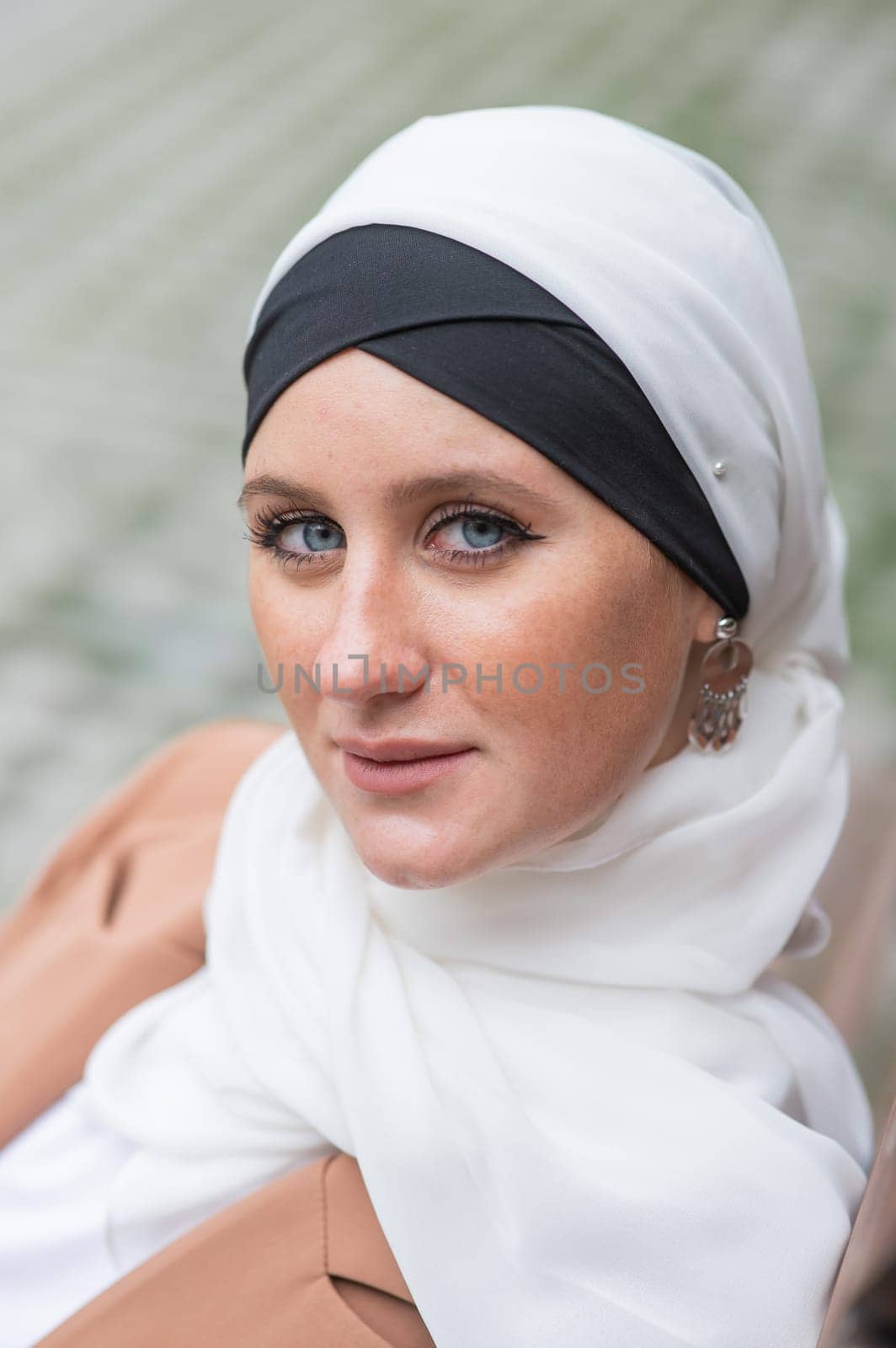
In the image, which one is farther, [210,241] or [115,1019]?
[210,241]

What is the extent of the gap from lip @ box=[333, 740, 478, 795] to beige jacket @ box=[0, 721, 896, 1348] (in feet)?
1.45

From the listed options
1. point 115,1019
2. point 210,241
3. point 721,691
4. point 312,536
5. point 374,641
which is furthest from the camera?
point 210,241

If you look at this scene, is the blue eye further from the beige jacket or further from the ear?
the beige jacket

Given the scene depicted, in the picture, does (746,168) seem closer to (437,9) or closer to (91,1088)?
(437,9)

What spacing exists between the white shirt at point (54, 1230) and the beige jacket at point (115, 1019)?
8 centimetres

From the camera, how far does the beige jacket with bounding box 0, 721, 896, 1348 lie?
54.0 inches

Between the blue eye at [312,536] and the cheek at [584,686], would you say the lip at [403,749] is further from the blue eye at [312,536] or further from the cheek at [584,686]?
the blue eye at [312,536]

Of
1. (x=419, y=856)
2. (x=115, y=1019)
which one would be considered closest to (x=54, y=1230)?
(x=115, y=1019)

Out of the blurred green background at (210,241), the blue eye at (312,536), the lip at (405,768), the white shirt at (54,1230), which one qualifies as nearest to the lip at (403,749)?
the lip at (405,768)

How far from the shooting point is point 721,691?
150cm

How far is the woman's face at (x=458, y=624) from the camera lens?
1256 mm

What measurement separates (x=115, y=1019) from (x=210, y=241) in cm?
451

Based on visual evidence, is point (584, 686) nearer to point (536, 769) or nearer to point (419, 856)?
point (536, 769)

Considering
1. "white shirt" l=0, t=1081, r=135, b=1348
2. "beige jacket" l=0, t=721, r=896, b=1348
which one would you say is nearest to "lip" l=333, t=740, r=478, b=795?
"beige jacket" l=0, t=721, r=896, b=1348
